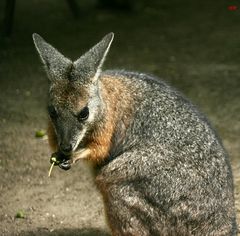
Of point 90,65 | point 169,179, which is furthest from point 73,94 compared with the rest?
point 169,179

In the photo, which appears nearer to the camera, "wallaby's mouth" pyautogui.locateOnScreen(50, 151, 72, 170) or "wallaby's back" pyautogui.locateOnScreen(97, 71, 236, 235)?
"wallaby's back" pyautogui.locateOnScreen(97, 71, 236, 235)

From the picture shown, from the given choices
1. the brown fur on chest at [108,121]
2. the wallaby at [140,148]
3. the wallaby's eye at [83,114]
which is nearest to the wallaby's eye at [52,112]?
the wallaby at [140,148]

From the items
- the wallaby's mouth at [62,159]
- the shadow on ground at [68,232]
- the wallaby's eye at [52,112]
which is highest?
the wallaby's eye at [52,112]

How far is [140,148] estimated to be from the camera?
5801 mm

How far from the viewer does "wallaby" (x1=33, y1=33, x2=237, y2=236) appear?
5.51 metres

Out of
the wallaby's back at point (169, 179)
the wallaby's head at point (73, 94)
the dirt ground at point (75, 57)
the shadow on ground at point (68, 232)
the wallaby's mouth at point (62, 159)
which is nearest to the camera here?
the wallaby's back at point (169, 179)

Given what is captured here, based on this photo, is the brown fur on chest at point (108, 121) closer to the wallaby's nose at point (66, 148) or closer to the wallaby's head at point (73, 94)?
the wallaby's head at point (73, 94)

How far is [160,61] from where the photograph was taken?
35.2 feet

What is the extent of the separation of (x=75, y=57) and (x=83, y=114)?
5313mm

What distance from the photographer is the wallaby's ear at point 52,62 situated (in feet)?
19.0

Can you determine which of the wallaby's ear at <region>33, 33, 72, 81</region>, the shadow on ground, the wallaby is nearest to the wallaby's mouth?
the wallaby

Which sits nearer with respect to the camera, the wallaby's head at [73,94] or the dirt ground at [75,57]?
the wallaby's head at [73,94]

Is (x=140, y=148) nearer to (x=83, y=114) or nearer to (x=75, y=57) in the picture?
(x=83, y=114)

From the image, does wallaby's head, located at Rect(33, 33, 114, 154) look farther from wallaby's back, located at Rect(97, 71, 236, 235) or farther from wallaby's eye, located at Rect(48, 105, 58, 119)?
wallaby's back, located at Rect(97, 71, 236, 235)
